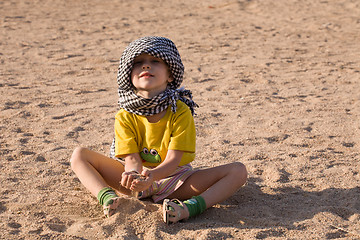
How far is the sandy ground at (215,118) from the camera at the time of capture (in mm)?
2855

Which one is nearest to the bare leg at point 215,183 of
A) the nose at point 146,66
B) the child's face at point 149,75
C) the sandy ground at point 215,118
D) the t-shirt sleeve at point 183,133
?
the sandy ground at point 215,118

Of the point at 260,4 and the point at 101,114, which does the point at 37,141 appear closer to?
the point at 101,114

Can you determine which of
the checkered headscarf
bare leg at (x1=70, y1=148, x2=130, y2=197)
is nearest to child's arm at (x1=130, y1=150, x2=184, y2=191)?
the checkered headscarf

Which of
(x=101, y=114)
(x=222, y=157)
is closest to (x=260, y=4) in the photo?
(x=101, y=114)

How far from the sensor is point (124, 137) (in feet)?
9.94

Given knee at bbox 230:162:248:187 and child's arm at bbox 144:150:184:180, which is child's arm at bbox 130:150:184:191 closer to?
child's arm at bbox 144:150:184:180

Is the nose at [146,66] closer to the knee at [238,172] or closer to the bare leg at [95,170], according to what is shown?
the bare leg at [95,170]

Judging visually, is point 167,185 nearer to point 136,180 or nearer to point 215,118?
point 136,180

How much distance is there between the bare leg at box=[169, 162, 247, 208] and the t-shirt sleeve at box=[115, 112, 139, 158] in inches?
16.1

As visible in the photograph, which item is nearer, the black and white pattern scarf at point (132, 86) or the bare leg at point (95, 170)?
the black and white pattern scarf at point (132, 86)

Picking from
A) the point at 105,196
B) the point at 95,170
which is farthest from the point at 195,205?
the point at 95,170

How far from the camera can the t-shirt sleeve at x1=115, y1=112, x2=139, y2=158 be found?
2994 mm

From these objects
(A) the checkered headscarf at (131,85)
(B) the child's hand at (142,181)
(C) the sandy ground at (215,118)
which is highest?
(A) the checkered headscarf at (131,85)

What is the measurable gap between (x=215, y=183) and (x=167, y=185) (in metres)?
0.30
